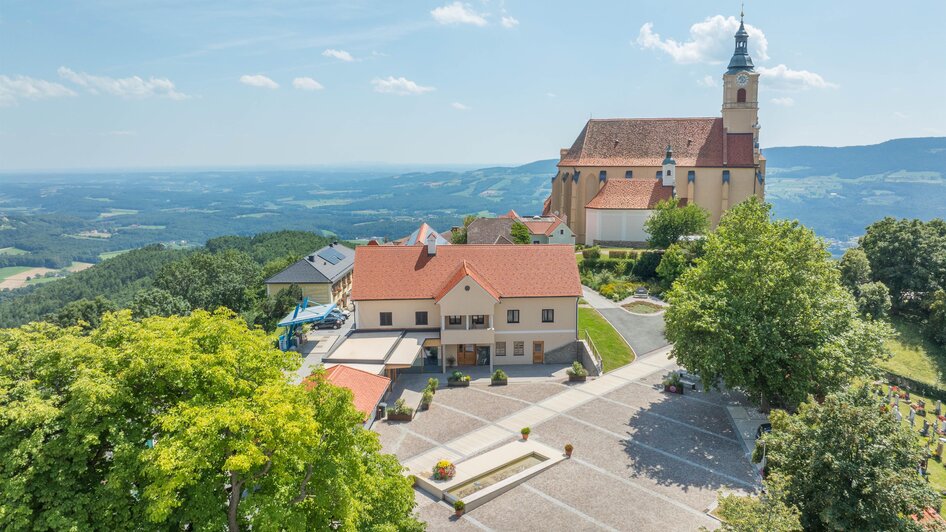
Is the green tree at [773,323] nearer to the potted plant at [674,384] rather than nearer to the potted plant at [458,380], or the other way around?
the potted plant at [674,384]

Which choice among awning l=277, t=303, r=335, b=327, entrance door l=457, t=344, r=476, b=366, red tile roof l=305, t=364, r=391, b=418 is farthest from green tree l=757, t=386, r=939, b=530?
awning l=277, t=303, r=335, b=327

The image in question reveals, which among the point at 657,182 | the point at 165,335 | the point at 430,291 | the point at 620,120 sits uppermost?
the point at 620,120

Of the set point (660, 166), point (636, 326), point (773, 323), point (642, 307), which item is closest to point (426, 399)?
point (773, 323)

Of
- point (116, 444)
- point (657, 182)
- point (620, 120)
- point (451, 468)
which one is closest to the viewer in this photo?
point (116, 444)

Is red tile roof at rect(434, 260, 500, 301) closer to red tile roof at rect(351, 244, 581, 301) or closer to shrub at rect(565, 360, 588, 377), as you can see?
red tile roof at rect(351, 244, 581, 301)

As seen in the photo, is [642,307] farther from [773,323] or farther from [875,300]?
[773,323]

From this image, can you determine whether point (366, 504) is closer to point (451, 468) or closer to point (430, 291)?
point (451, 468)

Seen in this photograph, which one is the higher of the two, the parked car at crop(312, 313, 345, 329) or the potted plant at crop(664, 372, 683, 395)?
the parked car at crop(312, 313, 345, 329)

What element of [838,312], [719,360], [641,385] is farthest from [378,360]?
[838,312]
